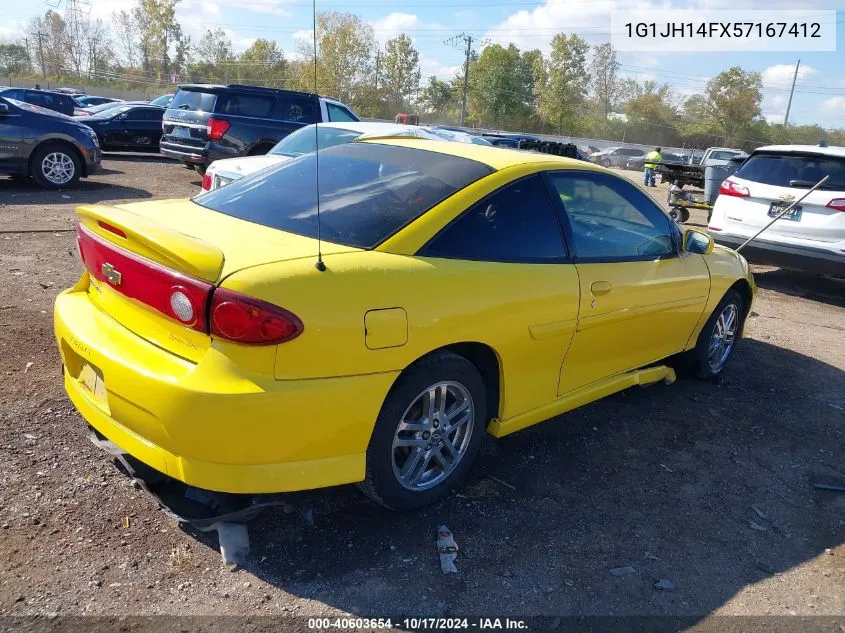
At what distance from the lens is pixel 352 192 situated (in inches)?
132

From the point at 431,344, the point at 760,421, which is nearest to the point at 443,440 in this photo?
the point at 431,344

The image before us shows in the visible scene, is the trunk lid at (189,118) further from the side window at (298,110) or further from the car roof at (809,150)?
the car roof at (809,150)

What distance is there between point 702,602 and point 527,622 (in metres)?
0.77

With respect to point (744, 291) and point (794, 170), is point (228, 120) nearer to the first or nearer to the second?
point (794, 170)

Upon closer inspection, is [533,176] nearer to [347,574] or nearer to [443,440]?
[443,440]

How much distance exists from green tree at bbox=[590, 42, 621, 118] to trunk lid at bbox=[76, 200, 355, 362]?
81.7 meters

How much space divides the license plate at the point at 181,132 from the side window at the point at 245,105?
2.25 ft

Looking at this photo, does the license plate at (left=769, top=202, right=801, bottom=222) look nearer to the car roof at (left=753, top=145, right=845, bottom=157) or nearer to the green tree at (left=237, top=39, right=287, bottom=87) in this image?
the car roof at (left=753, top=145, right=845, bottom=157)

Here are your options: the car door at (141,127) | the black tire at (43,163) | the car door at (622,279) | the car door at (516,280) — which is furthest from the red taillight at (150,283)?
the car door at (141,127)

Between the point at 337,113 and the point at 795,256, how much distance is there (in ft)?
27.9

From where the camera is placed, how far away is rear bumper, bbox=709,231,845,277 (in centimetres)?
787

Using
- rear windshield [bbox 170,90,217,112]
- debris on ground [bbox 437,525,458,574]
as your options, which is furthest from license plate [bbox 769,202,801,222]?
rear windshield [bbox 170,90,217,112]

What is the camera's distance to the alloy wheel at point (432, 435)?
9.94ft

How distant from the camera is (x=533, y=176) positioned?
3.60 metres
